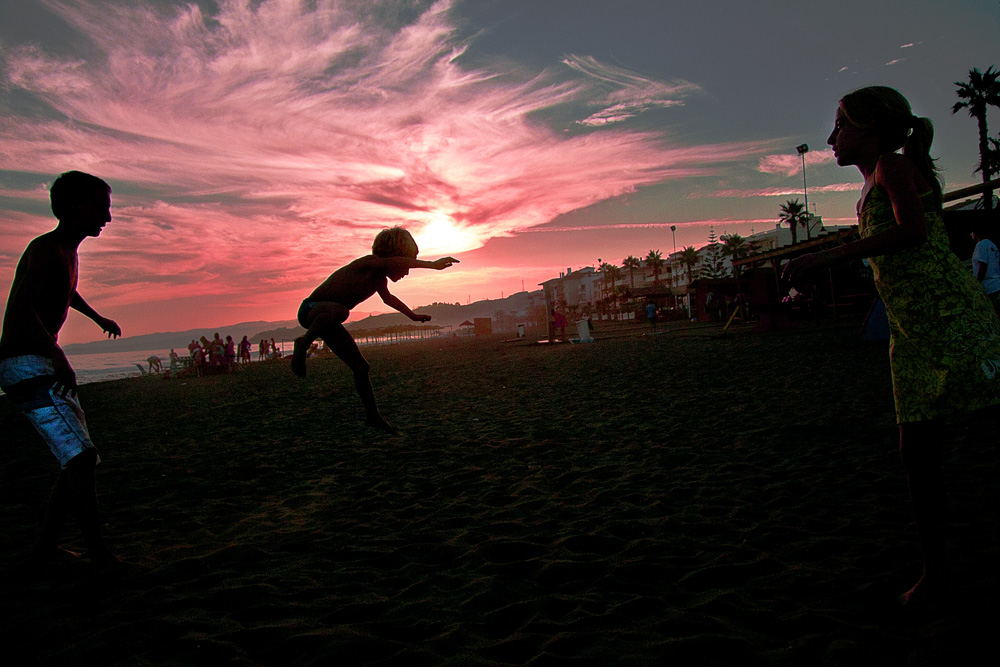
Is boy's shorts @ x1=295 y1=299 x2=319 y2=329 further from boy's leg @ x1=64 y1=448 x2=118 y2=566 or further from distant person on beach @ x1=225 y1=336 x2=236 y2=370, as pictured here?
distant person on beach @ x1=225 y1=336 x2=236 y2=370

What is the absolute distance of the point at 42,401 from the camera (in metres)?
2.54

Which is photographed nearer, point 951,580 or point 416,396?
point 951,580

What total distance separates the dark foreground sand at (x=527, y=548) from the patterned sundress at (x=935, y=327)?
0.77m

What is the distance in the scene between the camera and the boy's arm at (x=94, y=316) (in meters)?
2.97

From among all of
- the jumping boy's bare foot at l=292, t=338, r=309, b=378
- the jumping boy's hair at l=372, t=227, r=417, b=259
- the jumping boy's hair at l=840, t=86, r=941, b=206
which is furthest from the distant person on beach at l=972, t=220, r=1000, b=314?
the jumping boy's bare foot at l=292, t=338, r=309, b=378

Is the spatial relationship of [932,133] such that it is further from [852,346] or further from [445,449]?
[852,346]

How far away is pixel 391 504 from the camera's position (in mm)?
3756

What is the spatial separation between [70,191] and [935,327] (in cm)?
381

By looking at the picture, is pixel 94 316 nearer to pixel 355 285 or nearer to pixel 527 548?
pixel 355 285

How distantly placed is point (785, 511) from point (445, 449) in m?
3.17

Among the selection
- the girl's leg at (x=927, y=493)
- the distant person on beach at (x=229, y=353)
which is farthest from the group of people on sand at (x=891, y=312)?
the distant person on beach at (x=229, y=353)

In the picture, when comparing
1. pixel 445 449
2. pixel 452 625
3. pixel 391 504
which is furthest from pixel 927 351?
pixel 445 449

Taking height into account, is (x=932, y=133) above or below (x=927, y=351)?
above

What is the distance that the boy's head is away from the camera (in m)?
2.65
